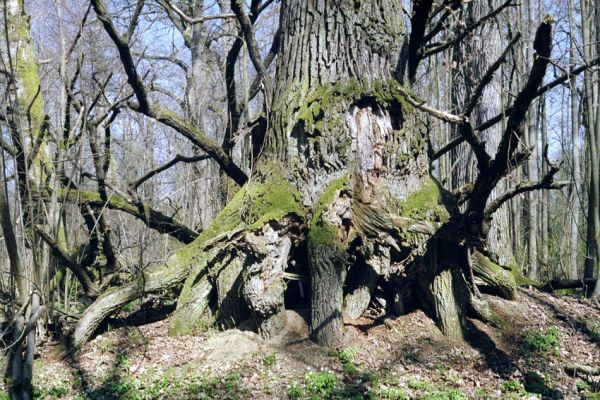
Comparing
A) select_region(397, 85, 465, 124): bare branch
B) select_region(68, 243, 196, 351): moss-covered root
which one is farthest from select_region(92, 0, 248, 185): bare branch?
select_region(397, 85, 465, 124): bare branch

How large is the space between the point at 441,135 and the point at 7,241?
10.9 m

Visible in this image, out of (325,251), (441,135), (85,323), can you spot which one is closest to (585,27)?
(441,135)

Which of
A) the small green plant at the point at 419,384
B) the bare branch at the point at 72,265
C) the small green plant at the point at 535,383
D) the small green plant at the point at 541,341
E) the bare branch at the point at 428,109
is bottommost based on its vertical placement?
the small green plant at the point at 535,383

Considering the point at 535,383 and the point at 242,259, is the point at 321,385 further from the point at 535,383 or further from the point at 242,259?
the point at 535,383

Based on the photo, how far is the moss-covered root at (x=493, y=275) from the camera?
631cm

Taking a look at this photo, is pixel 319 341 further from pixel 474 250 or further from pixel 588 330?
pixel 588 330

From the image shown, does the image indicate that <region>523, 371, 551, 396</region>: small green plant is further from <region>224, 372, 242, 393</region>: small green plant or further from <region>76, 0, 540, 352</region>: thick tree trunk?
<region>224, 372, 242, 393</region>: small green plant

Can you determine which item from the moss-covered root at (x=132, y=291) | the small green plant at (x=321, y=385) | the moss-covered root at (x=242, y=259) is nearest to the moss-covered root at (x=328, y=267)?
the moss-covered root at (x=242, y=259)

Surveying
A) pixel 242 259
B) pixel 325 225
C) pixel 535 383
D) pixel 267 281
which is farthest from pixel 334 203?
pixel 535 383

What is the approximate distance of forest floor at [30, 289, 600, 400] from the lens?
5180 mm

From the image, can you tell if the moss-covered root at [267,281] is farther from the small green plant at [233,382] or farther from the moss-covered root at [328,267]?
the small green plant at [233,382]

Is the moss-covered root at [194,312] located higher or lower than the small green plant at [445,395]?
higher

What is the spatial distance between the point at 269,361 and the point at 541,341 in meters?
2.93

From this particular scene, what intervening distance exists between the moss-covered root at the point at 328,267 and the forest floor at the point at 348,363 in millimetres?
207
